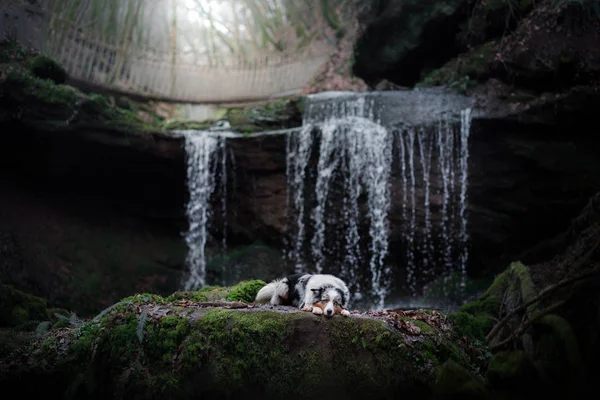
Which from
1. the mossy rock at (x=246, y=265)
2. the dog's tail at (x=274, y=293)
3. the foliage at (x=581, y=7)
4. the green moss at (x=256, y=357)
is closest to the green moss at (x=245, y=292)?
the dog's tail at (x=274, y=293)

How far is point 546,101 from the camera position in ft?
34.6

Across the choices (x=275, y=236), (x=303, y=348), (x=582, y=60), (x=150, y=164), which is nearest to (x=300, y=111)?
(x=275, y=236)

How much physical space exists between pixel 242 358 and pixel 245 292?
2.23 metres

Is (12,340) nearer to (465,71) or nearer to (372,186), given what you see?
(372,186)

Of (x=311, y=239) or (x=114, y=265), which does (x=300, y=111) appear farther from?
(x=114, y=265)

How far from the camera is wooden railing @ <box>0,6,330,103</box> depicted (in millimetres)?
15203

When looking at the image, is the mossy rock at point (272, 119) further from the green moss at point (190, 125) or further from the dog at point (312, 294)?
the dog at point (312, 294)

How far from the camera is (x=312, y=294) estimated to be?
500 cm

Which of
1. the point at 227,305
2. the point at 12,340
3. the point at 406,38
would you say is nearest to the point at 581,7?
the point at 406,38

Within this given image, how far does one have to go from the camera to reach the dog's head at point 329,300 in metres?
4.53

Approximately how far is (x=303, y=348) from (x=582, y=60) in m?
10.1

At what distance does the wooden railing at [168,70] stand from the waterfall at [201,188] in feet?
19.3

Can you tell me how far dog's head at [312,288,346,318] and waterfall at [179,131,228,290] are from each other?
26.5ft

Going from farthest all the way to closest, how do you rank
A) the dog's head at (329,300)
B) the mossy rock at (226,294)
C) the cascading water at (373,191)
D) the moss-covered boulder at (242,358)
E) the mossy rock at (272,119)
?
the mossy rock at (272,119) < the cascading water at (373,191) < the mossy rock at (226,294) < the dog's head at (329,300) < the moss-covered boulder at (242,358)
